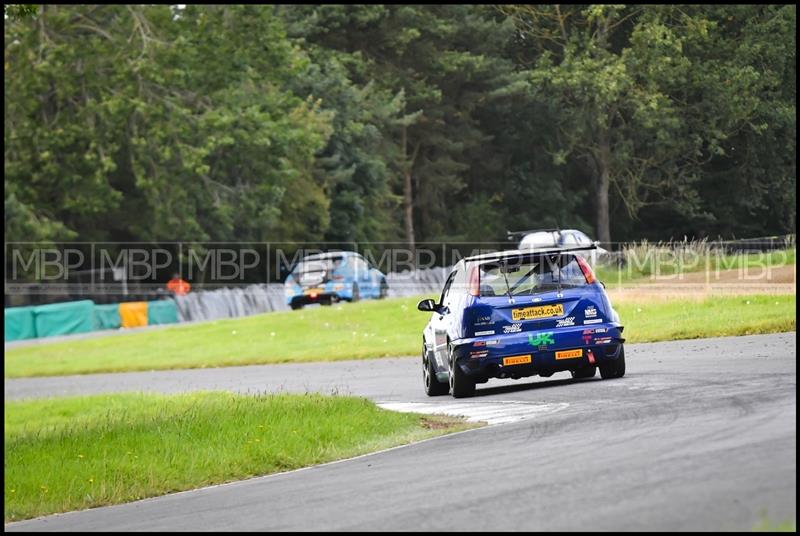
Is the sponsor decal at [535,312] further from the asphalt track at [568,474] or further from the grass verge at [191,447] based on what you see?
the grass verge at [191,447]

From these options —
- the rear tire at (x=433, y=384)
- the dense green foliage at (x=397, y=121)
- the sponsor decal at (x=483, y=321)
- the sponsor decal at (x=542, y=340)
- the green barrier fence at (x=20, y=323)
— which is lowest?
Result: the green barrier fence at (x=20, y=323)

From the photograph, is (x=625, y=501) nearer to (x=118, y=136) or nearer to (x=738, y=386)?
(x=738, y=386)

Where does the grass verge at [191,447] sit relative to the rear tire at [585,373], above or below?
below

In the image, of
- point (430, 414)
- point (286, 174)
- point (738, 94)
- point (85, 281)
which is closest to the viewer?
point (430, 414)

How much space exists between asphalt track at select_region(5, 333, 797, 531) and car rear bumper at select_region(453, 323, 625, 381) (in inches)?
13.8

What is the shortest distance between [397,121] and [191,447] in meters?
54.0

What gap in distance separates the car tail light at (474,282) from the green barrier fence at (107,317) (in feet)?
108

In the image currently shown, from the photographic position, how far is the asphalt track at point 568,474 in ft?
26.3

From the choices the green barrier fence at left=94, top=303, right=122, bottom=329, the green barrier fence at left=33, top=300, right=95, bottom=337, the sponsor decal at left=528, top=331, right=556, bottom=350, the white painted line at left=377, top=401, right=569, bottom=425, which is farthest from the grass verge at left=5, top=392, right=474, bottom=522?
the green barrier fence at left=94, top=303, right=122, bottom=329

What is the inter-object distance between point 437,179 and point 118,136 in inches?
808

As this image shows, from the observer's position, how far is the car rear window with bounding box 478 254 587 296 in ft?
52.5

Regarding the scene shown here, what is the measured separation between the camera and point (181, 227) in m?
56.7

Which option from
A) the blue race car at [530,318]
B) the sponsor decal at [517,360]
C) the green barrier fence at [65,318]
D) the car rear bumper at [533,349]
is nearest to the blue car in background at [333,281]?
the green barrier fence at [65,318]

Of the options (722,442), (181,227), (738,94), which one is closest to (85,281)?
(181,227)
